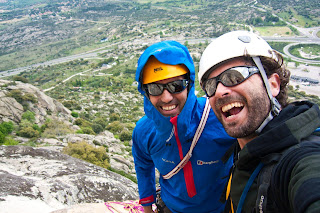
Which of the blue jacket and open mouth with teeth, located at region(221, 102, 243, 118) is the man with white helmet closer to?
open mouth with teeth, located at region(221, 102, 243, 118)

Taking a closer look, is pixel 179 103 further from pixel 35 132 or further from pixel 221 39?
pixel 35 132

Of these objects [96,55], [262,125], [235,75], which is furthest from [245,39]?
[96,55]

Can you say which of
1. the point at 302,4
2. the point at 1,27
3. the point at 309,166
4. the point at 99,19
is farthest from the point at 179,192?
the point at 1,27

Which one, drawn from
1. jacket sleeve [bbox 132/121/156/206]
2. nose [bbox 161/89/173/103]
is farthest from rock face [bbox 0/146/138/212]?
nose [bbox 161/89/173/103]

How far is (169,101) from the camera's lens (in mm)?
2688

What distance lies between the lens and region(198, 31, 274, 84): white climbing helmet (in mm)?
2154

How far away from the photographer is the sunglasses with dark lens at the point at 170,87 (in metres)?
2.69

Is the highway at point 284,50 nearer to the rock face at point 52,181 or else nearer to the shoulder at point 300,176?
the rock face at point 52,181

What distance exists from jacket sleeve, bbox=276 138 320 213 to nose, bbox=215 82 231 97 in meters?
0.75

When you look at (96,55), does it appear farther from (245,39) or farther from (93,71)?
(245,39)

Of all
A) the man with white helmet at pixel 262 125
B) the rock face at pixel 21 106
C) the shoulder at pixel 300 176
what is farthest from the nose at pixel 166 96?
the rock face at pixel 21 106

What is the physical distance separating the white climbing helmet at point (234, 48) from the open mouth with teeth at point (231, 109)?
48 cm

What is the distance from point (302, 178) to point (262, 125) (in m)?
0.67

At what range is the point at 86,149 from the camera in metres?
12.7
